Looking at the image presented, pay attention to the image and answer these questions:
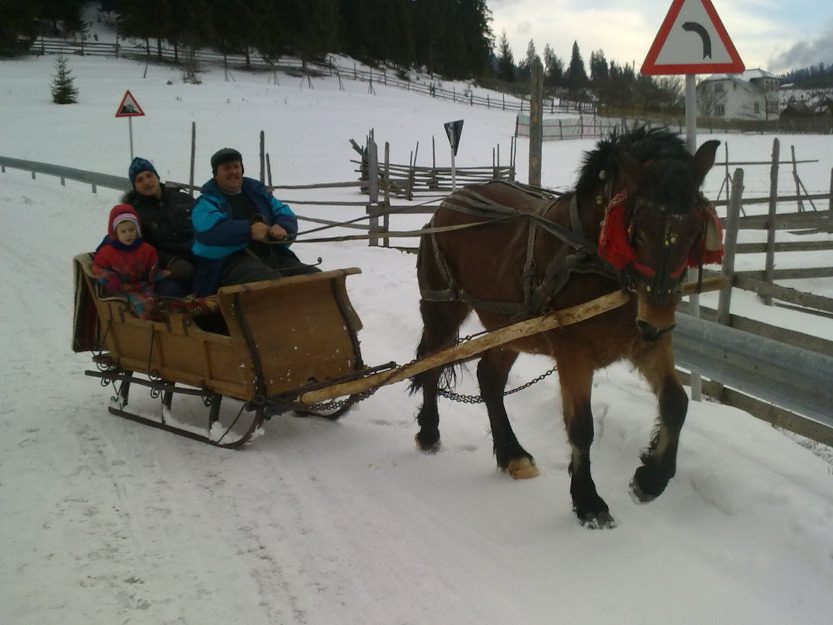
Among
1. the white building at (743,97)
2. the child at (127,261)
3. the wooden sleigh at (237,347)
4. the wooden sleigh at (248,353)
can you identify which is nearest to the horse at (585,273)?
the wooden sleigh at (248,353)

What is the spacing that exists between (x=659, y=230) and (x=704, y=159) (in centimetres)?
38

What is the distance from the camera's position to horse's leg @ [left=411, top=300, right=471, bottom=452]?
4.36 meters

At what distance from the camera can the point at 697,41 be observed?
12.9 feet

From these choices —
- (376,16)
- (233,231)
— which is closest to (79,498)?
(233,231)

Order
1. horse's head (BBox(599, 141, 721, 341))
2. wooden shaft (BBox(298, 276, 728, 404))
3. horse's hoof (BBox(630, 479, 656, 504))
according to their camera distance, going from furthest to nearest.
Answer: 1. horse's hoof (BBox(630, 479, 656, 504))
2. wooden shaft (BBox(298, 276, 728, 404))
3. horse's head (BBox(599, 141, 721, 341))

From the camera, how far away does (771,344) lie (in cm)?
298

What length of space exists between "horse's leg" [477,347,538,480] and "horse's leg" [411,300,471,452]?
364 mm

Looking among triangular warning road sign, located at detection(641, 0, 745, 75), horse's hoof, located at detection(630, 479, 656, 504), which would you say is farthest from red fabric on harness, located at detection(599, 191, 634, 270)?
triangular warning road sign, located at detection(641, 0, 745, 75)

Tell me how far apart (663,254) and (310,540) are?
2.08 m

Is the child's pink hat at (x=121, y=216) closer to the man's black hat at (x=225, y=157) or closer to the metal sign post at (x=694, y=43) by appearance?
the man's black hat at (x=225, y=157)

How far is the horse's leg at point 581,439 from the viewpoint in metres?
3.20

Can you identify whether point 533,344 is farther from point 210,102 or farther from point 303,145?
point 210,102

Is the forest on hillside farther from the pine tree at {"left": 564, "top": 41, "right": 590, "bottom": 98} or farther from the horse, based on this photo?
the horse

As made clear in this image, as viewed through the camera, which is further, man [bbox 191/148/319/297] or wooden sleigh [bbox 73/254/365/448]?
man [bbox 191/148/319/297]
